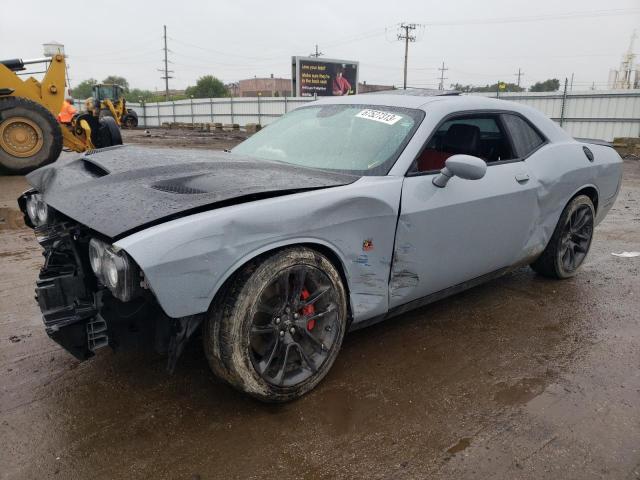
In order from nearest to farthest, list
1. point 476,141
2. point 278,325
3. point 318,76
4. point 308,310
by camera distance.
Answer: point 278,325 < point 308,310 < point 476,141 < point 318,76

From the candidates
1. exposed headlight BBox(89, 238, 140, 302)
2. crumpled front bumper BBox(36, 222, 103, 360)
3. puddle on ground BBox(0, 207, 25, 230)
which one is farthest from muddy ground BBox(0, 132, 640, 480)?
puddle on ground BBox(0, 207, 25, 230)

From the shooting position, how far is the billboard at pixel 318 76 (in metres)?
36.3

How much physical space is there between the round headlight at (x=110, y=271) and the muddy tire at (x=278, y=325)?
0.40 metres

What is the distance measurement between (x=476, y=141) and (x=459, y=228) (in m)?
0.94

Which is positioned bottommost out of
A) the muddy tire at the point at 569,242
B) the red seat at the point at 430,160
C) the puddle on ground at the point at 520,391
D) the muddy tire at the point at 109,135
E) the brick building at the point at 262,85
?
the puddle on ground at the point at 520,391

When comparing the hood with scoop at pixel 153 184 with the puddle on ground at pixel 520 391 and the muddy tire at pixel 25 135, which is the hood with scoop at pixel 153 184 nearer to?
the puddle on ground at pixel 520 391

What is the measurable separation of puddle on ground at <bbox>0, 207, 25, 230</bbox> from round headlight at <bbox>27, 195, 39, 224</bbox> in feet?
10.7

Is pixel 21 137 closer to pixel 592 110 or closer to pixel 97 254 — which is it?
pixel 97 254

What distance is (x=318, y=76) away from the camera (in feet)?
121

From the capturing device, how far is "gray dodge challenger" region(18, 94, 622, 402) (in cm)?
195

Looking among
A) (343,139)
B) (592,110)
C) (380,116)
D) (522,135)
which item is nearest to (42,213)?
(343,139)

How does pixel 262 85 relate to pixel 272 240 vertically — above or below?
above

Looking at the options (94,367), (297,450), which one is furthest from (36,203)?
(297,450)

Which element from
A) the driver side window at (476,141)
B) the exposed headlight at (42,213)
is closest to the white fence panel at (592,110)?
the driver side window at (476,141)
